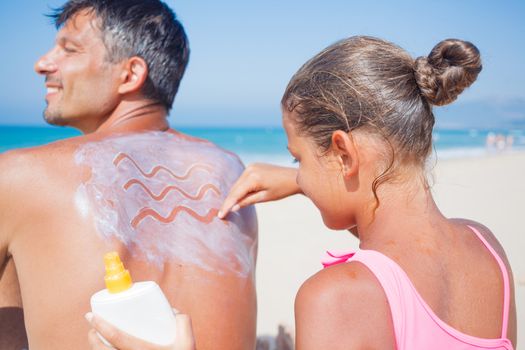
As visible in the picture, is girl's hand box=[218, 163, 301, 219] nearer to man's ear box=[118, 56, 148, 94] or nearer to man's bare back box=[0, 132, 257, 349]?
man's bare back box=[0, 132, 257, 349]

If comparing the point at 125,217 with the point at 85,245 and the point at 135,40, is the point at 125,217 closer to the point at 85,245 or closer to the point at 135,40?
the point at 85,245

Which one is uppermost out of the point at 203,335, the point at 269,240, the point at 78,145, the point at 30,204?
the point at 78,145

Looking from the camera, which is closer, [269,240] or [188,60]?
[188,60]

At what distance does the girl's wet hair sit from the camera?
153 centimetres

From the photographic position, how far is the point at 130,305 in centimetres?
134

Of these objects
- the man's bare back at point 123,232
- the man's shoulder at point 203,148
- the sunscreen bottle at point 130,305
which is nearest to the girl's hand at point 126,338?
the sunscreen bottle at point 130,305

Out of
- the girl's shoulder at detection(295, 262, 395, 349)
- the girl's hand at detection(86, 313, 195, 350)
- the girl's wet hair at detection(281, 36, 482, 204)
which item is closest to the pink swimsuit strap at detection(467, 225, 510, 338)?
the girl's wet hair at detection(281, 36, 482, 204)

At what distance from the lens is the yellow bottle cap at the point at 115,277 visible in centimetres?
133

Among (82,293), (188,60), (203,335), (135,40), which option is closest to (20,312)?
(82,293)

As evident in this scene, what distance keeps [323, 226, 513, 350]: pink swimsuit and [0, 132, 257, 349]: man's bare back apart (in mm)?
947

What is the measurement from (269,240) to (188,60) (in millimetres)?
4272

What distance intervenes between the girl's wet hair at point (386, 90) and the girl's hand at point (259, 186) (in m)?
0.84

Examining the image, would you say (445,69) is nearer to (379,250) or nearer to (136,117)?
(379,250)

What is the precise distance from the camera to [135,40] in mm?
2859
